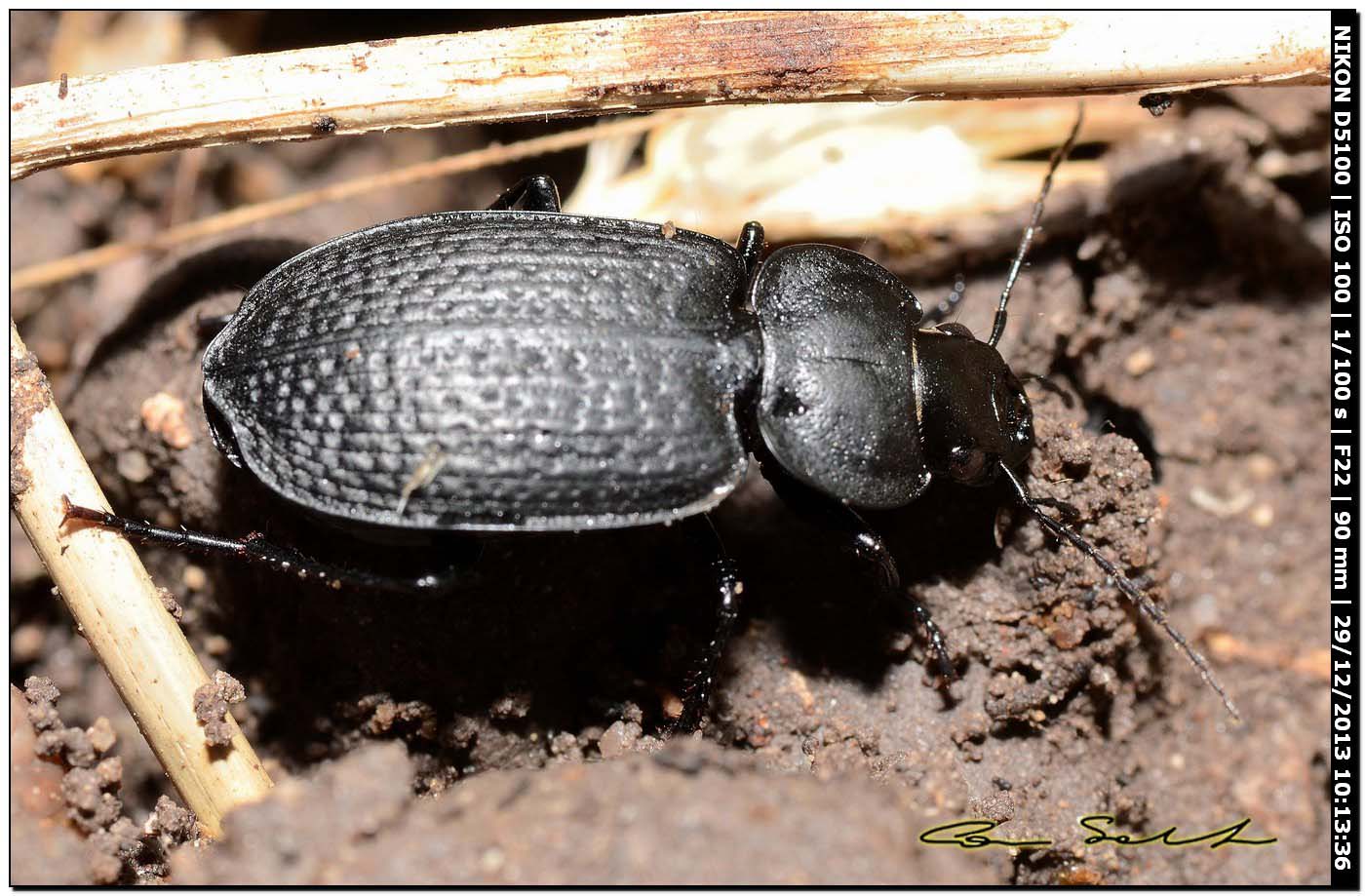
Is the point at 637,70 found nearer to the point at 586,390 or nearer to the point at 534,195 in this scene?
the point at 534,195

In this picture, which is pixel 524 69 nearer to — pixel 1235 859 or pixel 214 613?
pixel 214 613

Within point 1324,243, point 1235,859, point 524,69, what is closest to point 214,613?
point 524,69

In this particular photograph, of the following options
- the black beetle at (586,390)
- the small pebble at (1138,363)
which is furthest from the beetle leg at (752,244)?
the small pebble at (1138,363)

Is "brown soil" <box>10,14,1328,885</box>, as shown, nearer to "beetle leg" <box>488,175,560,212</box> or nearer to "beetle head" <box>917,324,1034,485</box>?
"beetle head" <box>917,324,1034,485</box>
